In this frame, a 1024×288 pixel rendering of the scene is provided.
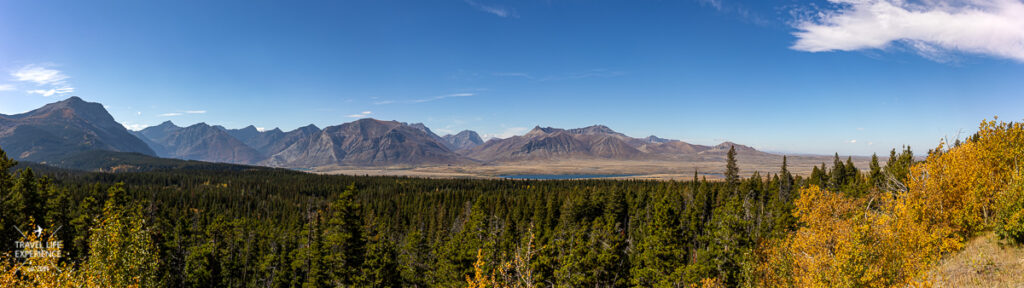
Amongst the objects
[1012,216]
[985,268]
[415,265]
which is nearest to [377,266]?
[415,265]

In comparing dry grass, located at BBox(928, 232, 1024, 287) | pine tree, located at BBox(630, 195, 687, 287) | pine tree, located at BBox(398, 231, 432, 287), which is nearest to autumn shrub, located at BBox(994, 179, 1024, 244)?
dry grass, located at BBox(928, 232, 1024, 287)

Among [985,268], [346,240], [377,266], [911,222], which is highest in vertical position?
[911,222]

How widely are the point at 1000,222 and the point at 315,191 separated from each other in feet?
665

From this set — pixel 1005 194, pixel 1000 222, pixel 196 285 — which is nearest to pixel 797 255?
pixel 1000 222

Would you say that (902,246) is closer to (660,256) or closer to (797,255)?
(797,255)

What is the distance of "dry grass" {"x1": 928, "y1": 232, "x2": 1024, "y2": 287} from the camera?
19555 mm

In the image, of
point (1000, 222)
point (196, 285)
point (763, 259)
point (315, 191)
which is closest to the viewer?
point (1000, 222)

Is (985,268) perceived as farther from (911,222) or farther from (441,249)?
(441,249)

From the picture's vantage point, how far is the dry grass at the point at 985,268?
1955 cm

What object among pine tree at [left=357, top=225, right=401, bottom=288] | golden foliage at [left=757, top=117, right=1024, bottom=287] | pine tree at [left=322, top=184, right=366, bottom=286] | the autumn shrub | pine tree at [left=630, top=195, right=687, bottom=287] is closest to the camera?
golden foliage at [left=757, top=117, right=1024, bottom=287]

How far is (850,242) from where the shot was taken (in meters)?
19.3

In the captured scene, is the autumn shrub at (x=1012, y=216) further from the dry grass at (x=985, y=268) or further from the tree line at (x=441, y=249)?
the dry grass at (x=985, y=268)

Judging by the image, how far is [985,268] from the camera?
21172 millimetres

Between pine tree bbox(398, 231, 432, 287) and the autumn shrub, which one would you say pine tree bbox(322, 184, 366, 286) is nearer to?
pine tree bbox(398, 231, 432, 287)
